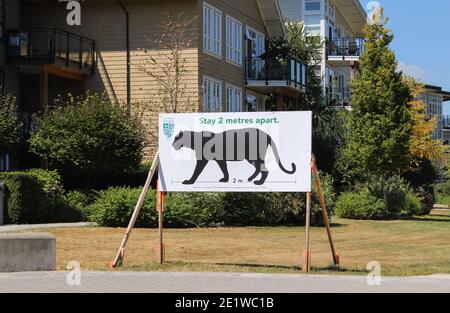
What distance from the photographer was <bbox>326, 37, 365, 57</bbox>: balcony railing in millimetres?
44875

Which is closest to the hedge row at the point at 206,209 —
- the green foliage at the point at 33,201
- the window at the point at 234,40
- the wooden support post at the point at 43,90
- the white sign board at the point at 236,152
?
the green foliage at the point at 33,201

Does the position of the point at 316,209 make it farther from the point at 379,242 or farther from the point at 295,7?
the point at 295,7

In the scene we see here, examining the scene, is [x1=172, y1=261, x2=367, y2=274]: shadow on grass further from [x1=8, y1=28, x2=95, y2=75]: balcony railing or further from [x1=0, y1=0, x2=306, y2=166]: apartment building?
[x1=8, y1=28, x2=95, y2=75]: balcony railing

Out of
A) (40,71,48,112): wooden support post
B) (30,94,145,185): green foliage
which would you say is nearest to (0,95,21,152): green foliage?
(30,94,145,185): green foliage

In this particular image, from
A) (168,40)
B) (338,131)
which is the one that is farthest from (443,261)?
(338,131)

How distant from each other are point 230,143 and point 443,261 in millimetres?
5144

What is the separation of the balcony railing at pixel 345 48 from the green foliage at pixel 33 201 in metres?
26.5

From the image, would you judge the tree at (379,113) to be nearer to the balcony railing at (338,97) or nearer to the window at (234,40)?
the window at (234,40)

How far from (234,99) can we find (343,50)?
1472cm

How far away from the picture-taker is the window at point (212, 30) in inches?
1162

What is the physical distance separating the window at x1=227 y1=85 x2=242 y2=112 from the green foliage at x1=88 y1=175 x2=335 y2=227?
10978mm

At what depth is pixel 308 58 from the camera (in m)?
39.7

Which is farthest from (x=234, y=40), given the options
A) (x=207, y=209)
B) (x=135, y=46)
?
(x=207, y=209)
